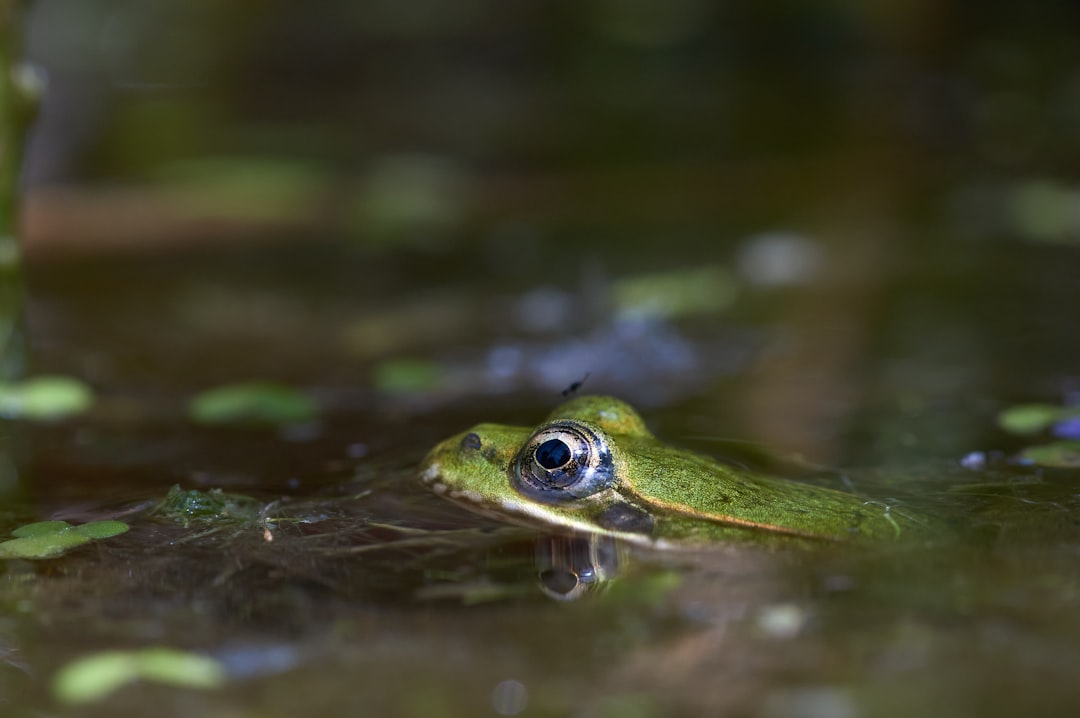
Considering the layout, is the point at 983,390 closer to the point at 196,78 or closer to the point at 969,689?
the point at 969,689

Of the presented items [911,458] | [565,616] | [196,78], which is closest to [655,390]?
[911,458]

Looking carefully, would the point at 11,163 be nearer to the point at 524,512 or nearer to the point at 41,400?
the point at 41,400

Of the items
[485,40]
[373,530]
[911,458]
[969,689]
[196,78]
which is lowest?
[969,689]

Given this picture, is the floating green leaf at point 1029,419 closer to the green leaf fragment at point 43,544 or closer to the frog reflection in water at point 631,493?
the frog reflection in water at point 631,493

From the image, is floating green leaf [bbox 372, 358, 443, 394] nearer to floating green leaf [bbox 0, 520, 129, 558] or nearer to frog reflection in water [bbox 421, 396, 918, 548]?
frog reflection in water [bbox 421, 396, 918, 548]

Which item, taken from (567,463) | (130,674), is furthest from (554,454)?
(130,674)
